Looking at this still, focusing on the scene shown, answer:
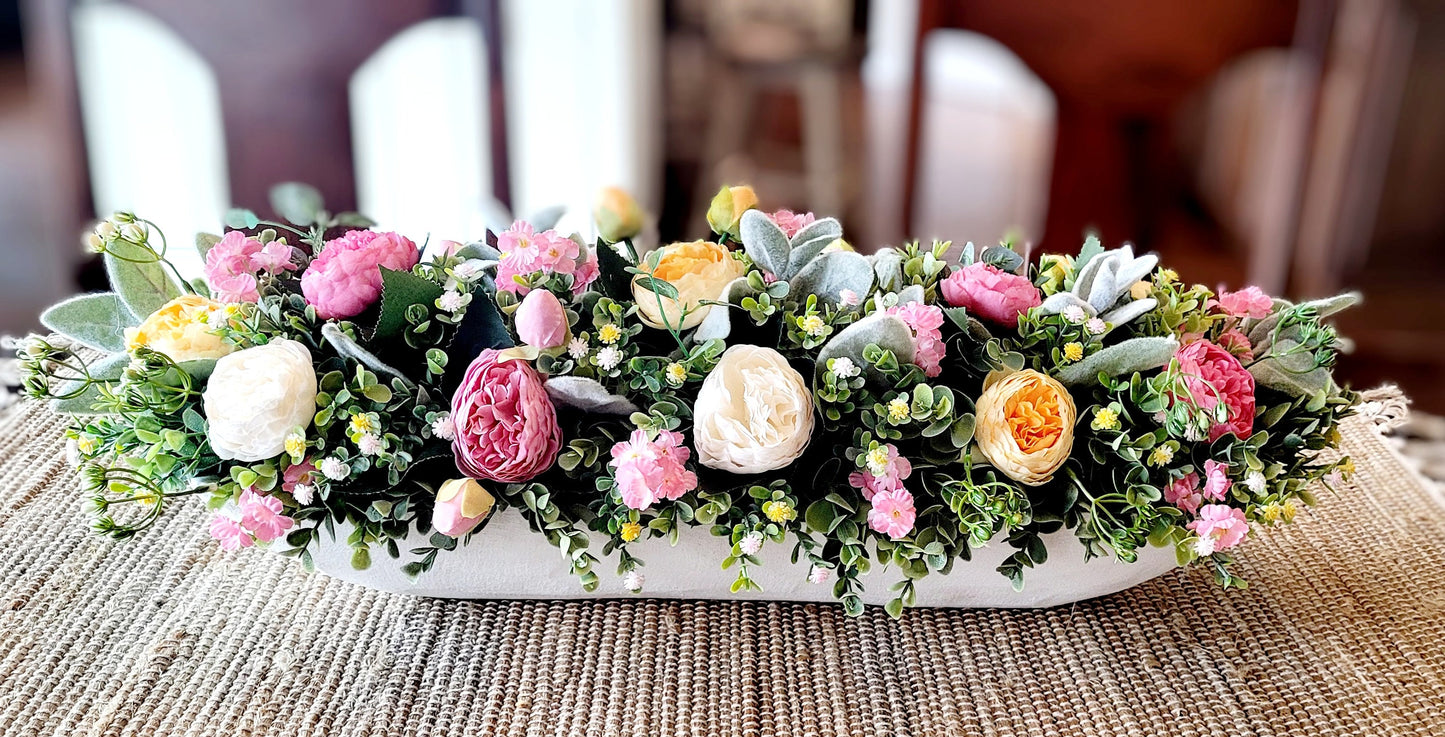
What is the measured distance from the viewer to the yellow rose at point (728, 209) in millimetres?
578

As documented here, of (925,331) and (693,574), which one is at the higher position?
(925,331)

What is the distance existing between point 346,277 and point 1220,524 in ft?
1.36

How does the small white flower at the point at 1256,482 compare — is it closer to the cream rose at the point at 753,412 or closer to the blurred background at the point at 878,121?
the cream rose at the point at 753,412

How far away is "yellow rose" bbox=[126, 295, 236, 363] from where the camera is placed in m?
0.50

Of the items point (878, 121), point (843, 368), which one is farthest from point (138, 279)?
point (878, 121)

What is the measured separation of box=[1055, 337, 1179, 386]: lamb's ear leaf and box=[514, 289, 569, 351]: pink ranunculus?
234 mm

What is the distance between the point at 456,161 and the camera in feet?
6.32

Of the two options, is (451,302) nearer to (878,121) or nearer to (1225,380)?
(1225,380)

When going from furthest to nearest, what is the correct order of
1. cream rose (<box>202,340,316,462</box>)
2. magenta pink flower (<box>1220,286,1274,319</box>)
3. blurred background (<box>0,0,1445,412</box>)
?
1. blurred background (<box>0,0,1445,412</box>)
2. magenta pink flower (<box>1220,286,1274,319</box>)
3. cream rose (<box>202,340,316,462</box>)

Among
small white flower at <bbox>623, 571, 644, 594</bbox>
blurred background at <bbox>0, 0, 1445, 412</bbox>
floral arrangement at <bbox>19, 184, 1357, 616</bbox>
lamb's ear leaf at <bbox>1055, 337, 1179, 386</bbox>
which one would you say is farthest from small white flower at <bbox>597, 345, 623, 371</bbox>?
blurred background at <bbox>0, 0, 1445, 412</bbox>

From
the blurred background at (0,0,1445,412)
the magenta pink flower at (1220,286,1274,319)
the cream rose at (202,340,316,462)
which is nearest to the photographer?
the cream rose at (202,340,316,462)

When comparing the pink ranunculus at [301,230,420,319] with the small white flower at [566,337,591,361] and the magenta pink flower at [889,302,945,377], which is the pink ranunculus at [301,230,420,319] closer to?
the small white flower at [566,337,591,361]

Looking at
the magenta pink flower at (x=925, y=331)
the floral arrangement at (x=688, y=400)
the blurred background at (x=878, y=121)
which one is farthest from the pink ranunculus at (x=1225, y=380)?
the blurred background at (x=878, y=121)

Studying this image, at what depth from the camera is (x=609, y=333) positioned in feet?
1.65
